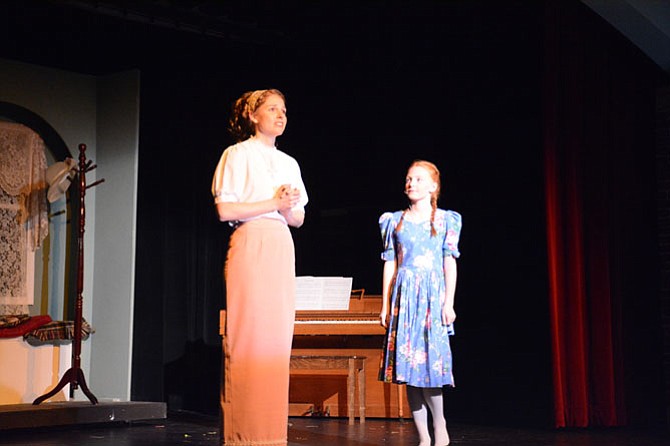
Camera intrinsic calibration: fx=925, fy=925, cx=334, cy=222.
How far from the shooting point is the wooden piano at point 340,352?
6.19 metres

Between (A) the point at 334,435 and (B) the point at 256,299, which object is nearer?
(B) the point at 256,299

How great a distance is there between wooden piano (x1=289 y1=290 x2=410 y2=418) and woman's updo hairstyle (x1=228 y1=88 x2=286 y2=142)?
3.00 m

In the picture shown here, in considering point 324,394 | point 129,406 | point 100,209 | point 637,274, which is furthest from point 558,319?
point 100,209

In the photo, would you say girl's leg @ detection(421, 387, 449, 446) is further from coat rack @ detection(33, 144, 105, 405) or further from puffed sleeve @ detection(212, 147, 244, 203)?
coat rack @ detection(33, 144, 105, 405)

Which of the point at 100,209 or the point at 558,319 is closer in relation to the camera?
the point at 558,319

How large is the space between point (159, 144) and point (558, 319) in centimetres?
339

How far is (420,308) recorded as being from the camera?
13.9ft

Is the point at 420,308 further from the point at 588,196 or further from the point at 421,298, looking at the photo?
the point at 588,196

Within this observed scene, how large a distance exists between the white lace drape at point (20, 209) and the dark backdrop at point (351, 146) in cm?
67

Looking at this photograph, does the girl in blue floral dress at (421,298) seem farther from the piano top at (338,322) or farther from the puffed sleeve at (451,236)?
the piano top at (338,322)

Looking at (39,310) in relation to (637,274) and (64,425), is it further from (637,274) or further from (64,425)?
(637,274)

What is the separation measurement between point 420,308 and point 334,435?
141cm

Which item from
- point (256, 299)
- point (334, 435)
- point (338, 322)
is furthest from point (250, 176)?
point (338, 322)

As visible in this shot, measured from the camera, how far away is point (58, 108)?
7391mm
